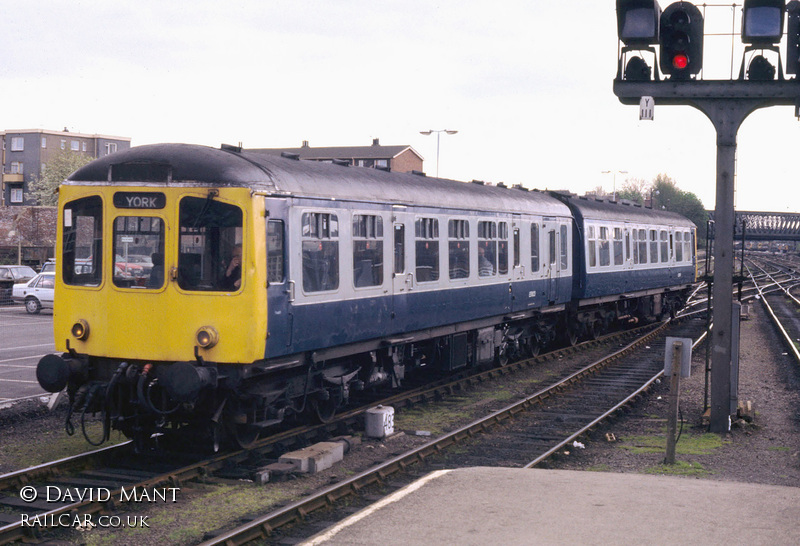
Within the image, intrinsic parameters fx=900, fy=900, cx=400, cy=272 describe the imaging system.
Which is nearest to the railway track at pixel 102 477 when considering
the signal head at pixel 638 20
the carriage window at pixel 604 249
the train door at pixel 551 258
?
the signal head at pixel 638 20

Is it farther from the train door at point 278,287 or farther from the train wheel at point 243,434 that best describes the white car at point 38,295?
the train door at point 278,287

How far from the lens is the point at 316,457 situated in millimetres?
9938

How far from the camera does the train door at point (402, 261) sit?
13.0 m

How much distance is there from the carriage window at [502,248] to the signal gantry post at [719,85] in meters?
5.01

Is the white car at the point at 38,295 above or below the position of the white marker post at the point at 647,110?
below

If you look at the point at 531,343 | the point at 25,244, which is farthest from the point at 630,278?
the point at 25,244

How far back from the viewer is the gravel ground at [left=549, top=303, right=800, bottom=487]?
10516 millimetres

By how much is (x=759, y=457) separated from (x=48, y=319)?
24.6 metres

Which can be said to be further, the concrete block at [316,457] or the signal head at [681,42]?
the signal head at [681,42]

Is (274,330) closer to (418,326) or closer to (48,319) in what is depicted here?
(418,326)

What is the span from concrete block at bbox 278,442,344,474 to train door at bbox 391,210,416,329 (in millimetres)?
2986

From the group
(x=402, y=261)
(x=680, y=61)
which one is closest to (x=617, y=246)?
(x=402, y=261)

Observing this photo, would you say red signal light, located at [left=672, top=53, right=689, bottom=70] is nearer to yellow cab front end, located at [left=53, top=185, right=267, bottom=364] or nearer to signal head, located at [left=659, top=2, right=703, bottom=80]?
signal head, located at [left=659, top=2, right=703, bottom=80]

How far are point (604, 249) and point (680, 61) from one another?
461 inches
